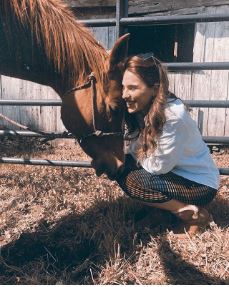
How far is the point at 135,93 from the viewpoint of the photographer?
189cm

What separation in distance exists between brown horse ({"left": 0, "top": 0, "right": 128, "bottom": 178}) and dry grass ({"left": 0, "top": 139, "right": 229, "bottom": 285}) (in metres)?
0.51

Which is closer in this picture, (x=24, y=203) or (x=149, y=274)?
(x=149, y=274)

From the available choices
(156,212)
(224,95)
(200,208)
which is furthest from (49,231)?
(224,95)

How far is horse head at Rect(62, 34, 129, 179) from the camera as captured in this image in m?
1.92

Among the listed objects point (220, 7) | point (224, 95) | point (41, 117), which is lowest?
point (41, 117)

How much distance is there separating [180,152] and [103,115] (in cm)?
52

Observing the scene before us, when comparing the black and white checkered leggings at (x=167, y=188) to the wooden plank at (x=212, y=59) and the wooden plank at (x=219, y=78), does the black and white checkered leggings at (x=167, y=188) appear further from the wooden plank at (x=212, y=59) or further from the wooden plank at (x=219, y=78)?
the wooden plank at (x=219, y=78)

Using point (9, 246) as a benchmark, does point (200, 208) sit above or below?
above

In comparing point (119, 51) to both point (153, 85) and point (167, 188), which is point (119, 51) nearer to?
point (153, 85)

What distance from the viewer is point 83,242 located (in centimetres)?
227

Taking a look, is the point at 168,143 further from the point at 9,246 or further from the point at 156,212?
the point at 9,246

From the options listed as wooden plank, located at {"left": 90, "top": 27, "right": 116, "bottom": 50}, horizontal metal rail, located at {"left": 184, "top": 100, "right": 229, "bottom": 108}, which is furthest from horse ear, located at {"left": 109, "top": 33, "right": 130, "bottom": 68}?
wooden plank, located at {"left": 90, "top": 27, "right": 116, "bottom": 50}

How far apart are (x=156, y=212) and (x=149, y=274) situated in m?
0.60

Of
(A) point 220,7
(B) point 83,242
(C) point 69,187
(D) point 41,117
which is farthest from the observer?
(D) point 41,117
